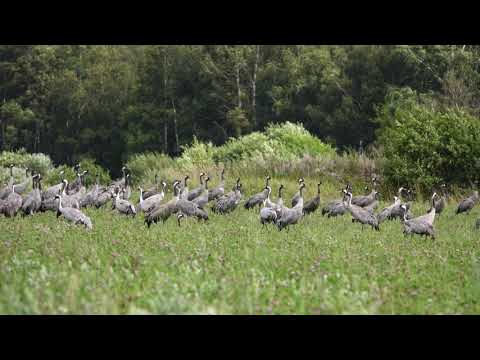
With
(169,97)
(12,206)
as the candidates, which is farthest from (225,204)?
(169,97)

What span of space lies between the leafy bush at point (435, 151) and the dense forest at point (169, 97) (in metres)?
28.2

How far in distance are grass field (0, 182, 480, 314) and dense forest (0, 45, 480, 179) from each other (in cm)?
4125

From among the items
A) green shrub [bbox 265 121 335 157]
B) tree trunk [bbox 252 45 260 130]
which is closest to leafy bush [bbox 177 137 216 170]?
green shrub [bbox 265 121 335 157]

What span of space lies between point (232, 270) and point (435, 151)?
18293mm

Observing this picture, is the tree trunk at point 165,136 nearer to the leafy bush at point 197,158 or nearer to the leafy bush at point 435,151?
the leafy bush at point 197,158

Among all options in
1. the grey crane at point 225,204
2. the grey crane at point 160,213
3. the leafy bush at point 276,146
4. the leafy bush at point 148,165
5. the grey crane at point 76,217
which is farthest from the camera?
the leafy bush at point 148,165

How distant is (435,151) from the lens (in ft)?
92.1

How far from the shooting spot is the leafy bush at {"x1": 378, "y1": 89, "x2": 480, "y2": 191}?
27.9 meters

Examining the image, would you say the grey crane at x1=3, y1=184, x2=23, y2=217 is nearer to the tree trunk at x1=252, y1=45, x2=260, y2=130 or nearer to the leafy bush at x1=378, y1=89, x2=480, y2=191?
the leafy bush at x1=378, y1=89, x2=480, y2=191

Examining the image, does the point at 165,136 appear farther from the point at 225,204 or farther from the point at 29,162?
the point at 225,204

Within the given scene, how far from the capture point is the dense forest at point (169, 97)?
61.5 metres

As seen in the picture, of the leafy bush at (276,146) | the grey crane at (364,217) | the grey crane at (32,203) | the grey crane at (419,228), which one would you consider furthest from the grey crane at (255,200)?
the leafy bush at (276,146)

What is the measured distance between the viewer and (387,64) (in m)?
55.0
